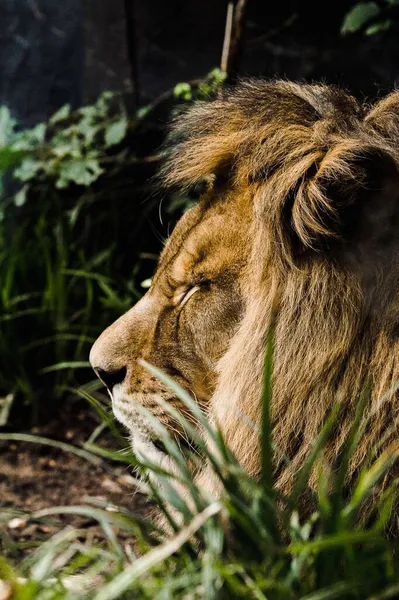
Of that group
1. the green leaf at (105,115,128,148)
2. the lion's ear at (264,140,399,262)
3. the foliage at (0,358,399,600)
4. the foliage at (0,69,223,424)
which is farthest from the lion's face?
the green leaf at (105,115,128,148)

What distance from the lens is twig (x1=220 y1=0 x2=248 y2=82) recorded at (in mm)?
4109

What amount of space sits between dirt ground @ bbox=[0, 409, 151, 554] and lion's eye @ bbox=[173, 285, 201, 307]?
1192 mm

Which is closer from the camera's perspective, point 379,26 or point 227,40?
point 379,26

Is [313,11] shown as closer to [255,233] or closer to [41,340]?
[41,340]

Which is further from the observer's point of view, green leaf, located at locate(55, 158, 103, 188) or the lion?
green leaf, located at locate(55, 158, 103, 188)

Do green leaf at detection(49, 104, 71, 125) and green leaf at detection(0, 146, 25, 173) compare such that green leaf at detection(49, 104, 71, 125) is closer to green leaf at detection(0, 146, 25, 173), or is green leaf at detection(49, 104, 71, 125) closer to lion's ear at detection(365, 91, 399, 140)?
green leaf at detection(0, 146, 25, 173)

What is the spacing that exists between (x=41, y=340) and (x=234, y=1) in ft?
5.77

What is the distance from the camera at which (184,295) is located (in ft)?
7.73

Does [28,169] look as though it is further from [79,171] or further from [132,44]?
[132,44]

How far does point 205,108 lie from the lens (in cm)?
247

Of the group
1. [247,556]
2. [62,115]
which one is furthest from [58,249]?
[247,556]

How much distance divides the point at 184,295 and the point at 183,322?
7 centimetres

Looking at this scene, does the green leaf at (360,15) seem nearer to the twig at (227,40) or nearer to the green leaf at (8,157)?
the twig at (227,40)

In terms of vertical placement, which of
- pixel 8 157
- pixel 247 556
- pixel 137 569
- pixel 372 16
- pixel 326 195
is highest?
pixel 8 157
